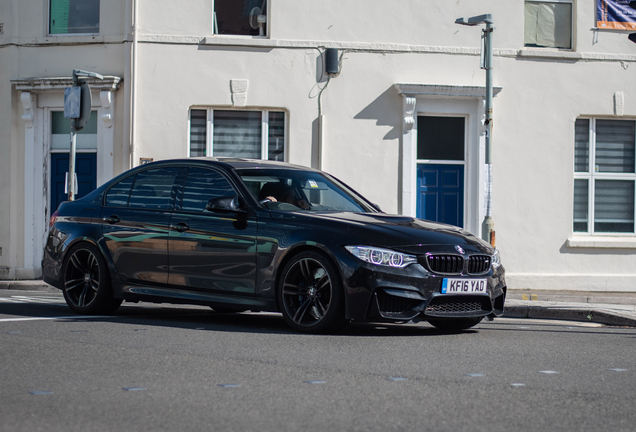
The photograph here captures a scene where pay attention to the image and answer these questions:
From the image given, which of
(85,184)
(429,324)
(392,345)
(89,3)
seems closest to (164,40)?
(89,3)

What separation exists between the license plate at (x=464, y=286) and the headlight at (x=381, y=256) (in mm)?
391

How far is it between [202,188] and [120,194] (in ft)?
3.46

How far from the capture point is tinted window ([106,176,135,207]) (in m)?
9.09

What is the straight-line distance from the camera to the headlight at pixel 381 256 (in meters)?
7.28

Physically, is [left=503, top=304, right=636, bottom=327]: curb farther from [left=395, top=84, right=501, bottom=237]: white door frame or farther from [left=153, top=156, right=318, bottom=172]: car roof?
[left=395, top=84, right=501, bottom=237]: white door frame

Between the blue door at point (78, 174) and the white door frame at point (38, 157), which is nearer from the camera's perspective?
the white door frame at point (38, 157)

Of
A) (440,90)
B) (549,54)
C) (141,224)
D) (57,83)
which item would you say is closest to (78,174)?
(57,83)

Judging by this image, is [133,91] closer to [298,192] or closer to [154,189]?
[154,189]

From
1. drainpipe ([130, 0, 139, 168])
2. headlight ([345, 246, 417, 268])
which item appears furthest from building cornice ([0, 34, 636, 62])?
headlight ([345, 246, 417, 268])

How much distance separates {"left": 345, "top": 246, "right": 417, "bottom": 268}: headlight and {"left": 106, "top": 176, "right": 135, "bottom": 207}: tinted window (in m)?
2.87

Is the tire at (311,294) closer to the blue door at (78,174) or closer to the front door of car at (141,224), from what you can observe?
the front door of car at (141,224)

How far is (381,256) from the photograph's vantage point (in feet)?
23.9

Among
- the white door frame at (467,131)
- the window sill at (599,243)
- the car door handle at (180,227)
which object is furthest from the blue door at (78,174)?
the window sill at (599,243)

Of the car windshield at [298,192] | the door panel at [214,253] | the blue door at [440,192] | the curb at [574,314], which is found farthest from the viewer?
the blue door at [440,192]
